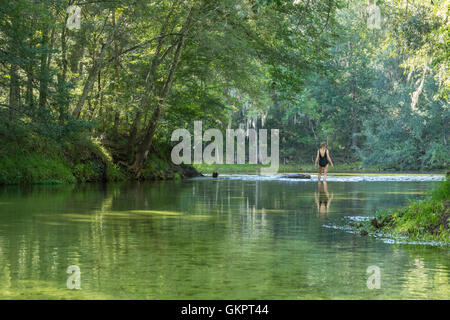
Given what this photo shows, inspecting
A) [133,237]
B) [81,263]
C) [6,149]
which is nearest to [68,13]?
[6,149]

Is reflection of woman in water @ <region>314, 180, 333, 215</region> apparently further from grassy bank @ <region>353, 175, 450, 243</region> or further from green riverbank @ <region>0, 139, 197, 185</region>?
green riverbank @ <region>0, 139, 197, 185</region>

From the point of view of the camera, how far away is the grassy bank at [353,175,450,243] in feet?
34.0

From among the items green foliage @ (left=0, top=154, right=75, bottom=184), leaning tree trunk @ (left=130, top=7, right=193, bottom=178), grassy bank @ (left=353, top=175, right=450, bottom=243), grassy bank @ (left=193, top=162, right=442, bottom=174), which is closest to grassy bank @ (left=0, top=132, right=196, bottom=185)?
green foliage @ (left=0, top=154, right=75, bottom=184)

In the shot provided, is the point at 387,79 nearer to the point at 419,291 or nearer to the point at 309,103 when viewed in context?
the point at 309,103

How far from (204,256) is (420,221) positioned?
4075 mm

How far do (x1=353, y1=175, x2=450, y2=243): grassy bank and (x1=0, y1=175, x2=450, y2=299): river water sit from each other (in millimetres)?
614

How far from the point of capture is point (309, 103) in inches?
2419

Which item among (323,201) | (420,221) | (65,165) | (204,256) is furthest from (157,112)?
(204,256)

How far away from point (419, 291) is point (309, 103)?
183 feet

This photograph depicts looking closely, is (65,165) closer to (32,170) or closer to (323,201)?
(32,170)

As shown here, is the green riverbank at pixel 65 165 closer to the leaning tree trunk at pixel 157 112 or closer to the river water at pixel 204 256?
the leaning tree trunk at pixel 157 112

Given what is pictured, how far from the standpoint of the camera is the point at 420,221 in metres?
10.7

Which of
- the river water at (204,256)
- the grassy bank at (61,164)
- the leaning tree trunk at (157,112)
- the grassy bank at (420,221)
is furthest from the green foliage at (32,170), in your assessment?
the grassy bank at (420,221)

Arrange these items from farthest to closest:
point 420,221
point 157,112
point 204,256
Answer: point 157,112 → point 420,221 → point 204,256
